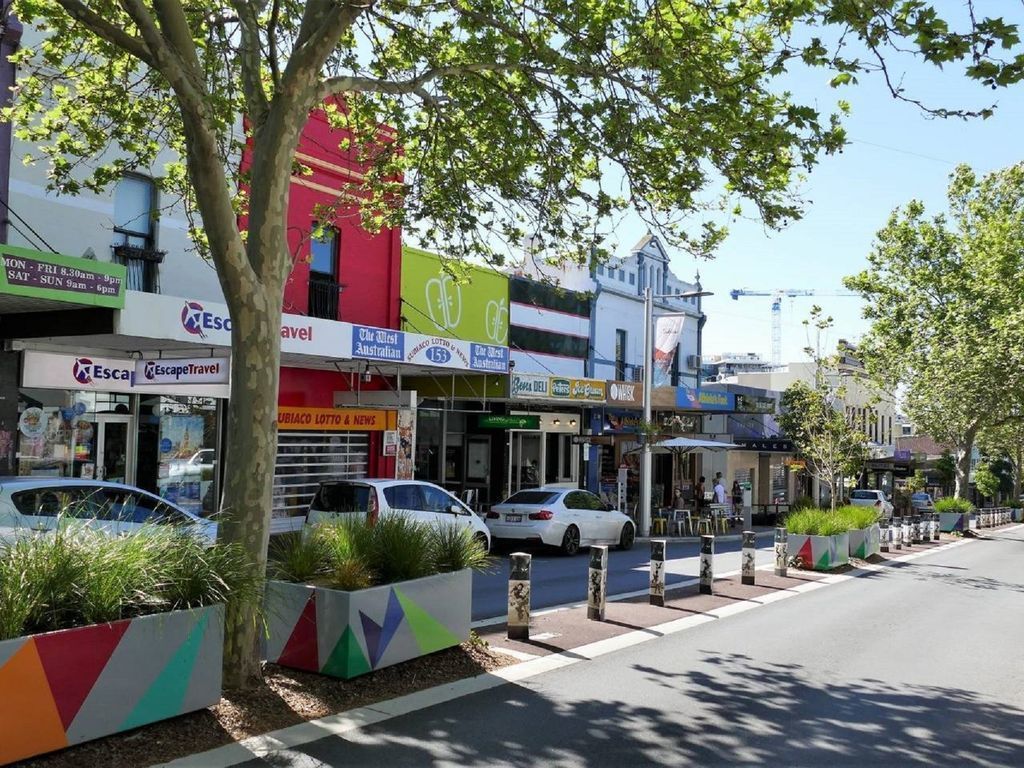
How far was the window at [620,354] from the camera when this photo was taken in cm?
3059

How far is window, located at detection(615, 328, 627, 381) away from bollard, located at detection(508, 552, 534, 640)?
21845mm

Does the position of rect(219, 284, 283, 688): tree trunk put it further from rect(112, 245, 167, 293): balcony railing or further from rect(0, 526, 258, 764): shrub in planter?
rect(112, 245, 167, 293): balcony railing

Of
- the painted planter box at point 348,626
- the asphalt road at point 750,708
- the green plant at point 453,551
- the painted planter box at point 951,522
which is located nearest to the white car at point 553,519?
the asphalt road at point 750,708

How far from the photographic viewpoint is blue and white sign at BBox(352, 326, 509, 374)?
16625 millimetres

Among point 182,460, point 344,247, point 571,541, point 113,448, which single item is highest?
point 344,247

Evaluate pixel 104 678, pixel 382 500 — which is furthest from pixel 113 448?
pixel 104 678

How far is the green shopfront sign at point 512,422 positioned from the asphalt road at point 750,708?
10963 mm

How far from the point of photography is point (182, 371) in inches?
515

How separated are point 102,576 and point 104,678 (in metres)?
0.58

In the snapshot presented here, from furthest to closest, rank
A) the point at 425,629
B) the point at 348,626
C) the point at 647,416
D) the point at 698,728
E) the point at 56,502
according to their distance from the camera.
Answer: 1. the point at 647,416
2. the point at 56,502
3. the point at 425,629
4. the point at 348,626
5. the point at 698,728

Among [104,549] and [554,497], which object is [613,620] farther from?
[554,497]

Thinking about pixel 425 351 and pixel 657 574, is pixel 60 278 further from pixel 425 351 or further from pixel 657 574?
pixel 657 574

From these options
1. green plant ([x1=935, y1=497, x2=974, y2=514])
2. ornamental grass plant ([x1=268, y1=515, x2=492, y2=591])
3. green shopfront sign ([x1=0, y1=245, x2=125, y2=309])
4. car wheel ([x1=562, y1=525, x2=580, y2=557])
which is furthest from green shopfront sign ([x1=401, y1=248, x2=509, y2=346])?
green plant ([x1=935, y1=497, x2=974, y2=514])

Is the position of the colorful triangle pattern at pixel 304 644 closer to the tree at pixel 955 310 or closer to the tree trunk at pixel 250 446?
the tree trunk at pixel 250 446
